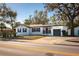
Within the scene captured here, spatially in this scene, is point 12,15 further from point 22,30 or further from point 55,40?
point 55,40

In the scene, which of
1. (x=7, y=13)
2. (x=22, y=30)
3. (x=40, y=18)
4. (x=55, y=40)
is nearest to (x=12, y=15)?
(x=7, y=13)

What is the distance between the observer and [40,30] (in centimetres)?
419

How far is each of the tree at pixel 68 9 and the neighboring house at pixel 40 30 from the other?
0.16 metres

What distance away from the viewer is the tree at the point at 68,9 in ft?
13.3

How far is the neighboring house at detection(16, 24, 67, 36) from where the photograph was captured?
163 inches

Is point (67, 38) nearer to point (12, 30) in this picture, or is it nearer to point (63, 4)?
point (63, 4)

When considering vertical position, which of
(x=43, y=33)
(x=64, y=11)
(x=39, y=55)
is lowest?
(x=39, y=55)

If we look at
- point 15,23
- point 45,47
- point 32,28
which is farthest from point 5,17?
point 45,47

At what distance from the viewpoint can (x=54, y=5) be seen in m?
4.09

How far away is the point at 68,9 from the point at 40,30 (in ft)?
1.75

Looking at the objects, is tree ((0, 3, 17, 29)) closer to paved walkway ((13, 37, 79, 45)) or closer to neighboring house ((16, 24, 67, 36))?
neighboring house ((16, 24, 67, 36))

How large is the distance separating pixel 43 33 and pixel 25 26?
0.97 feet

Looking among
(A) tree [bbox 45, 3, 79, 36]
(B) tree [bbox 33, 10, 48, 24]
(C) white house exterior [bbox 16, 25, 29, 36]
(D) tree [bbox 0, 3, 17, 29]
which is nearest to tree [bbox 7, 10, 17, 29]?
(D) tree [bbox 0, 3, 17, 29]

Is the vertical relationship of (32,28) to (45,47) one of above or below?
above
